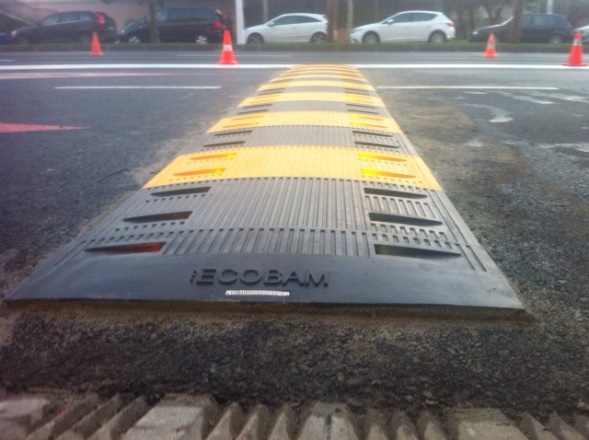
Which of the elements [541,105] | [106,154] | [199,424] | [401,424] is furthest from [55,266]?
[541,105]

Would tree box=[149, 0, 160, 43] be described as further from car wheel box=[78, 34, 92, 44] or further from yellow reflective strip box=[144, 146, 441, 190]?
yellow reflective strip box=[144, 146, 441, 190]

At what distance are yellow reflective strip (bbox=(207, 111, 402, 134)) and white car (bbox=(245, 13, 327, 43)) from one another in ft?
59.8

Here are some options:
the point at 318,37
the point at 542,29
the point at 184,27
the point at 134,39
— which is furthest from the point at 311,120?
the point at 542,29

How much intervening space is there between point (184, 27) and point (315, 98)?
1843 centimetres

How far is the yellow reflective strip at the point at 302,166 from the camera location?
3416 millimetres

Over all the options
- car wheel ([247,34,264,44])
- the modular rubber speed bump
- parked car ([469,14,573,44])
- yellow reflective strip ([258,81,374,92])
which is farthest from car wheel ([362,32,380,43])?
the modular rubber speed bump

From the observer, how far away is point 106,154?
445 centimetres

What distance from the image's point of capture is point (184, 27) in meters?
23.3

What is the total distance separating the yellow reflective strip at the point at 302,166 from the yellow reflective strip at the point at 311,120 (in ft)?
3.01

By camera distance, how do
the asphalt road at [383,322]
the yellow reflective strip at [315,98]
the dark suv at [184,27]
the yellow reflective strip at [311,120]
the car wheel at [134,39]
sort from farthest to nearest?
the car wheel at [134,39], the dark suv at [184,27], the yellow reflective strip at [315,98], the yellow reflective strip at [311,120], the asphalt road at [383,322]

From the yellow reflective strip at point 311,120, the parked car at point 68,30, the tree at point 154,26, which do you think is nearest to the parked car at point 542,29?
the tree at point 154,26

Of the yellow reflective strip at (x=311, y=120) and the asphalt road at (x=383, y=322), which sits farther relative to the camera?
the yellow reflective strip at (x=311, y=120)

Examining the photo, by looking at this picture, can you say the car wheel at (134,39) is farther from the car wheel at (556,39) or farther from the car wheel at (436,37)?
the car wheel at (556,39)

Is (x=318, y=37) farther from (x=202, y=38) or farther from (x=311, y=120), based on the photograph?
(x=311, y=120)
